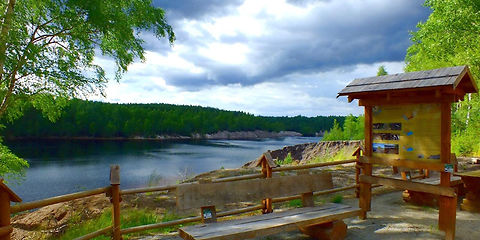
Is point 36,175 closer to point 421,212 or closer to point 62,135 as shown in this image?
point 421,212

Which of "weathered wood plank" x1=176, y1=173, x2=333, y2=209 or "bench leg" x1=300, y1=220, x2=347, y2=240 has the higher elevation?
"weathered wood plank" x1=176, y1=173, x2=333, y2=209

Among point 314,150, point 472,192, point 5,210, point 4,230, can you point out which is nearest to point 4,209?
point 5,210

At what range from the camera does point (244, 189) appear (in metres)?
4.78

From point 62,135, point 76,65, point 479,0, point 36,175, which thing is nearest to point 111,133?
point 62,135

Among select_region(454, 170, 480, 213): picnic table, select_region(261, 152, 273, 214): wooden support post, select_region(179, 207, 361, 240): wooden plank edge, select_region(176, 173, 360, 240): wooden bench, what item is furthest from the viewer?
select_region(454, 170, 480, 213): picnic table

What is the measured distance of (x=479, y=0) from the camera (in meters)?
13.9

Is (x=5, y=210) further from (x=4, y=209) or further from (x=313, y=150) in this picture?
(x=313, y=150)

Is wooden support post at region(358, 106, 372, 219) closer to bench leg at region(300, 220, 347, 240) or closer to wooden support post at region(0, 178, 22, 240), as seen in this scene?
bench leg at region(300, 220, 347, 240)

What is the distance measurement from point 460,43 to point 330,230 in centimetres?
1405

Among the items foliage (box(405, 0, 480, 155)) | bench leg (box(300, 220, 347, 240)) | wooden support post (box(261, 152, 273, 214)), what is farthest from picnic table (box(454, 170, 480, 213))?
foliage (box(405, 0, 480, 155))

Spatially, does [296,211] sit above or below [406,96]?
below

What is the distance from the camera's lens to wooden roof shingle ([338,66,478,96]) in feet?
15.8

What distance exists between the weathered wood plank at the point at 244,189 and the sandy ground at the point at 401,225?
0.75 m

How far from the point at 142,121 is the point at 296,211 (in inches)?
3070
